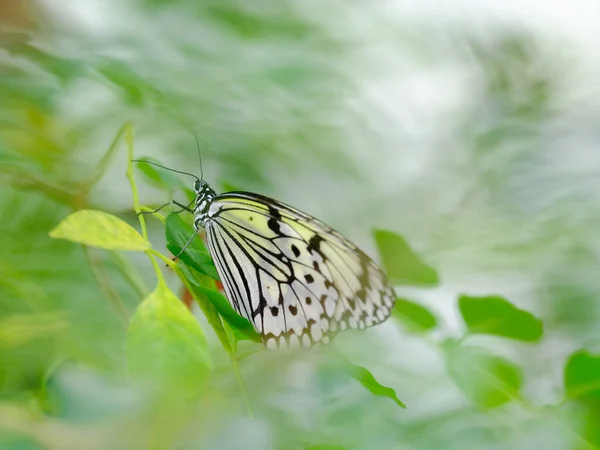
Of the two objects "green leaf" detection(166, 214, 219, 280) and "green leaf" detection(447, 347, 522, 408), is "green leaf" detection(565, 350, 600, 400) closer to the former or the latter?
"green leaf" detection(447, 347, 522, 408)

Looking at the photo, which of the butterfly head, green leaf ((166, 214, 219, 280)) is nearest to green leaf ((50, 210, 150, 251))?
green leaf ((166, 214, 219, 280))

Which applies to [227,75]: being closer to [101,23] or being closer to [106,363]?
[101,23]

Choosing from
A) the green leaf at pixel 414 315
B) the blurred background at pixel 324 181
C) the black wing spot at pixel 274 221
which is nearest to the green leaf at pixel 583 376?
the blurred background at pixel 324 181

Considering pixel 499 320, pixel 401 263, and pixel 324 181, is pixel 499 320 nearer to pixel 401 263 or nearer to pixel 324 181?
pixel 401 263

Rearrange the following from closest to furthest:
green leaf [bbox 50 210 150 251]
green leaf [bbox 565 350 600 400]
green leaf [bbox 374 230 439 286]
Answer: green leaf [bbox 50 210 150 251] < green leaf [bbox 565 350 600 400] < green leaf [bbox 374 230 439 286]

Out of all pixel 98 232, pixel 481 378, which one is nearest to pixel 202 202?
pixel 98 232
